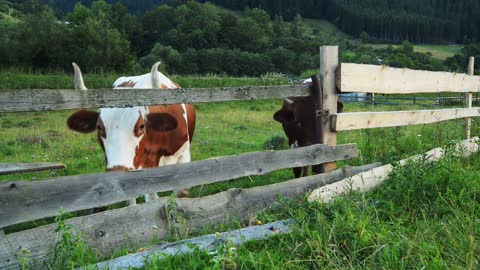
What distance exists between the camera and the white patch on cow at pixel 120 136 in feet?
15.3

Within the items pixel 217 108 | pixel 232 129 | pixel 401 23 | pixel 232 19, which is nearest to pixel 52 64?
pixel 217 108

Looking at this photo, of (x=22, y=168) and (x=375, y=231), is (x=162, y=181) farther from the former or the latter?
(x=22, y=168)

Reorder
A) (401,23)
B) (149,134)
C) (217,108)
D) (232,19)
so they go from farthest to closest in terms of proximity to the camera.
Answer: (401,23)
(232,19)
(217,108)
(149,134)

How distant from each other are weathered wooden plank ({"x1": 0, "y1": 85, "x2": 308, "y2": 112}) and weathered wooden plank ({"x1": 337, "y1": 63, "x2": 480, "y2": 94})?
84 centimetres

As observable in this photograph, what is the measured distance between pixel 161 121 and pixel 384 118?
110 inches

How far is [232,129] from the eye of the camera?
13750mm

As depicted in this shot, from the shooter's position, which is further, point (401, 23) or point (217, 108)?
point (401, 23)

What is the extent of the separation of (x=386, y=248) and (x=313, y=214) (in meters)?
0.98

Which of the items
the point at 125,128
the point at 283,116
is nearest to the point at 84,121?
the point at 125,128

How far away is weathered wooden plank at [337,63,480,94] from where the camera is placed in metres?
5.28

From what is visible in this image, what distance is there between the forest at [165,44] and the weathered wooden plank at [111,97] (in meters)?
32.6

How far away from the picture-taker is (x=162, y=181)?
3.97m

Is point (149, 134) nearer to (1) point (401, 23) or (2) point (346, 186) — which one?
(2) point (346, 186)

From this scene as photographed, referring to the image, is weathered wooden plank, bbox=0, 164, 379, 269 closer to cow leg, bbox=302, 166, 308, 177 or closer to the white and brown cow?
the white and brown cow
